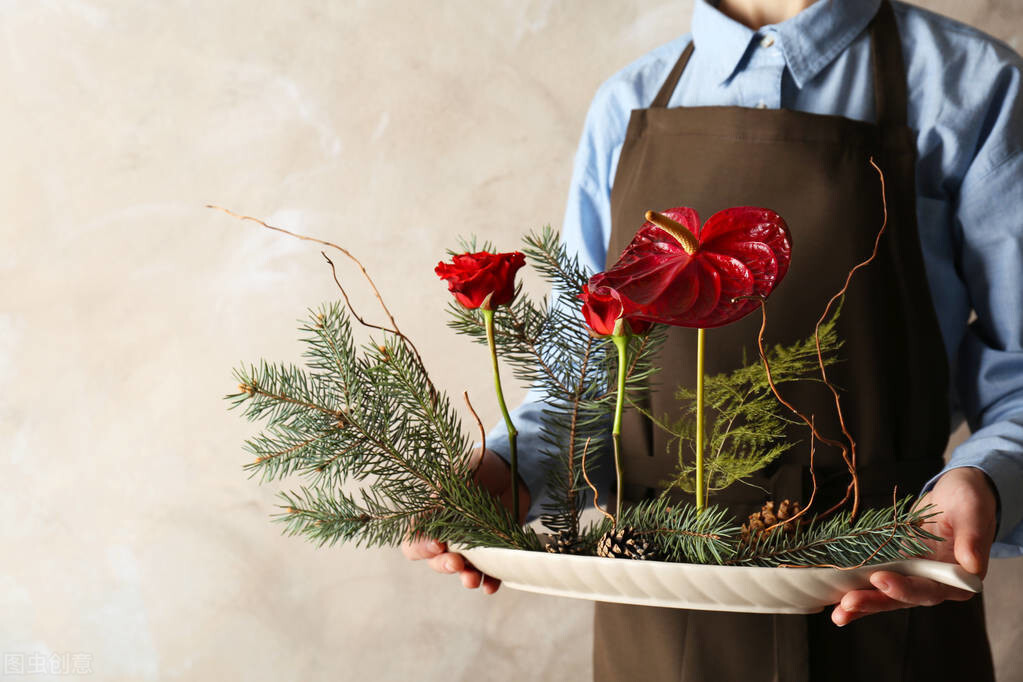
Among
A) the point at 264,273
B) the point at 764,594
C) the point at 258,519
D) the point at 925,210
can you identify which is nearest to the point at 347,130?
the point at 264,273

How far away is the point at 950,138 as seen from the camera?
0.57m

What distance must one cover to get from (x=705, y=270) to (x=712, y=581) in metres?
0.15

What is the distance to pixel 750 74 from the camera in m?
0.63

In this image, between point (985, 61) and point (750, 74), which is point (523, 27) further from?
point (985, 61)

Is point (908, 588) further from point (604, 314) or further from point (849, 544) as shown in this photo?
point (604, 314)

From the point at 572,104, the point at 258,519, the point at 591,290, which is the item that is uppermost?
the point at 572,104

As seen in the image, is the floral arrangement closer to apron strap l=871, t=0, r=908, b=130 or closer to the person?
the person

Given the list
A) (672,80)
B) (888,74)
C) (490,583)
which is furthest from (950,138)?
(490,583)

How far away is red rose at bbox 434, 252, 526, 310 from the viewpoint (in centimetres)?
43

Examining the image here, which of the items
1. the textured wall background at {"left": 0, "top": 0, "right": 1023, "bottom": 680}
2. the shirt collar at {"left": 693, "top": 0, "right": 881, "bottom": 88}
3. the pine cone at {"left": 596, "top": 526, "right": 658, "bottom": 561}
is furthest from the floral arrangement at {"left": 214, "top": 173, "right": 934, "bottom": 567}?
the textured wall background at {"left": 0, "top": 0, "right": 1023, "bottom": 680}

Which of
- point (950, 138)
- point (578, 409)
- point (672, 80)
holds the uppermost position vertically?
point (672, 80)

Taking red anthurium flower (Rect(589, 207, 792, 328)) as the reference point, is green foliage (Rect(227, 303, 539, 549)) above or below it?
below

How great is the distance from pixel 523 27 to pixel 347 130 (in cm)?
24

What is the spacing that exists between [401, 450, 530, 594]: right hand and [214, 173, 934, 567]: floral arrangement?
1 centimetres
